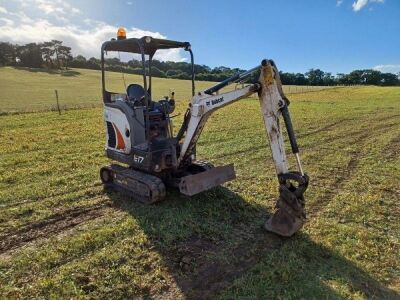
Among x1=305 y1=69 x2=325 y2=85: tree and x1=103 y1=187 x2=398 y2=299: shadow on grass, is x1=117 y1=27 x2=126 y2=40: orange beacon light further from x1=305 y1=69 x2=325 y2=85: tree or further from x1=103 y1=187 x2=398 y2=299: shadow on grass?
x1=305 y1=69 x2=325 y2=85: tree

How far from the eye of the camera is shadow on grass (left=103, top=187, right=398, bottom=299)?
4492 mm

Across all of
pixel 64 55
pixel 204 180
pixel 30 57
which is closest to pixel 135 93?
pixel 204 180

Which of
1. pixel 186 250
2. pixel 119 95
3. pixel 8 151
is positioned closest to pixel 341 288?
pixel 186 250

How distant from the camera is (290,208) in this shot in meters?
5.56

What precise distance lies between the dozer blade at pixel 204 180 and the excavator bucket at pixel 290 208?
5.15 feet

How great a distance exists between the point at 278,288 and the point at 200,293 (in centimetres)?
95

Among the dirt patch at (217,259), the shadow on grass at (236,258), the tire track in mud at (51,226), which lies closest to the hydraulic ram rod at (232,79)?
the shadow on grass at (236,258)

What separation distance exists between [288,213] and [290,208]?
11cm

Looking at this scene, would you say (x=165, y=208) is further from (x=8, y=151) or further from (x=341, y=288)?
(x=8, y=151)

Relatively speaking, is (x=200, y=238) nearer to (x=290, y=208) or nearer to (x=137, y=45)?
(x=290, y=208)

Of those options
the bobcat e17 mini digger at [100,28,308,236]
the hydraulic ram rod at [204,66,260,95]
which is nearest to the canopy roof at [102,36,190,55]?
the bobcat e17 mini digger at [100,28,308,236]

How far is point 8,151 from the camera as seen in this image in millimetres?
11953

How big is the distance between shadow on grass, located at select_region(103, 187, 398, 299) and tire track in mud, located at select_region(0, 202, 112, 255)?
2.13 feet

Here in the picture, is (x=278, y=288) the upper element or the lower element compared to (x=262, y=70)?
lower
